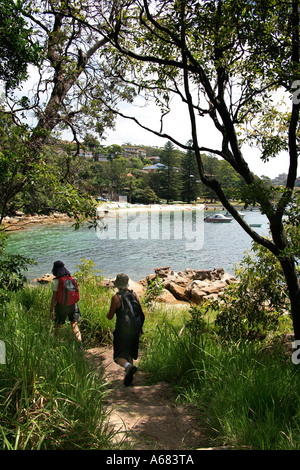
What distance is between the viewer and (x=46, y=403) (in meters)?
2.30

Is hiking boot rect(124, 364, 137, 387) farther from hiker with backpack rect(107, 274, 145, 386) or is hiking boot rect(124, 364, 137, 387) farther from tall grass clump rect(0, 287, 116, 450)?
tall grass clump rect(0, 287, 116, 450)

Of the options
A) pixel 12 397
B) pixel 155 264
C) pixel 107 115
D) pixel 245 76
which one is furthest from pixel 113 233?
pixel 12 397

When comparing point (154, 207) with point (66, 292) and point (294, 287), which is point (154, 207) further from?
point (294, 287)

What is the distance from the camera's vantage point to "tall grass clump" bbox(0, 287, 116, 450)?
2.06 metres

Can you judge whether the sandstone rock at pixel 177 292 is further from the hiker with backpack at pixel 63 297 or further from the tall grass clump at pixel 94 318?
the hiker with backpack at pixel 63 297

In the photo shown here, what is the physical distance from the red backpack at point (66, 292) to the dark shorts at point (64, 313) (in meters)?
0.08

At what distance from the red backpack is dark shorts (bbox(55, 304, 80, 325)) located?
0.27 feet

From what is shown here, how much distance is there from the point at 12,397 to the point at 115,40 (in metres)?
4.29

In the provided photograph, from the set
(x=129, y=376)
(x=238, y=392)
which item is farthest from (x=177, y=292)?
(x=238, y=392)

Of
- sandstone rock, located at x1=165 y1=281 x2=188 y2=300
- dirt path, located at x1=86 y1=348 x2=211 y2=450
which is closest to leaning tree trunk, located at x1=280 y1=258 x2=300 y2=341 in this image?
dirt path, located at x1=86 y1=348 x2=211 y2=450

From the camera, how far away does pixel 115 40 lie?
14.7 feet

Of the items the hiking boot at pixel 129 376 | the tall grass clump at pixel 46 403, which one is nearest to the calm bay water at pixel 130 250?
the hiking boot at pixel 129 376

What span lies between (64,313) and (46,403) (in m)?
2.87
